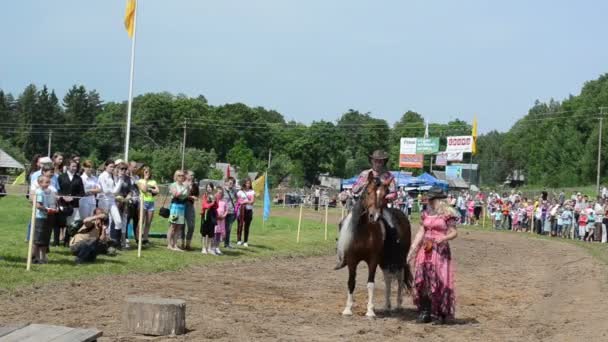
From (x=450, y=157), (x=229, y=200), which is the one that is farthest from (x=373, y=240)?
(x=450, y=157)

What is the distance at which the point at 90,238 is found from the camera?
51.9 feet

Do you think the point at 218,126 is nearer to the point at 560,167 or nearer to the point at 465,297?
the point at 560,167

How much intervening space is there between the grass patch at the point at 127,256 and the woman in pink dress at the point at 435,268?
20.4 feet

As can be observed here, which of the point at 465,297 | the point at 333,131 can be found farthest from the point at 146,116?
the point at 465,297

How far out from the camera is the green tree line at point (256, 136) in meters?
100

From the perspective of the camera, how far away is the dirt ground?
10133 millimetres

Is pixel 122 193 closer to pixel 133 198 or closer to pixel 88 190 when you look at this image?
pixel 133 198

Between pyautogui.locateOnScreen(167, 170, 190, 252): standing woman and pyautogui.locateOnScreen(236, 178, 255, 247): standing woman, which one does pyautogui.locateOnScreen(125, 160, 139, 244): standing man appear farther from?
pyautogui.locateOnScreen(236, 178, 255, 247): standing woman

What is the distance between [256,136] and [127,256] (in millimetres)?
116629

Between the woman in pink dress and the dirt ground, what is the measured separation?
11.8 inches

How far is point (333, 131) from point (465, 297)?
104 m

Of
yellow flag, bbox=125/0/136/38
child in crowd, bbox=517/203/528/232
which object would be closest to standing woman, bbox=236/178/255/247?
yellow flag, bbox=125/0/136/38

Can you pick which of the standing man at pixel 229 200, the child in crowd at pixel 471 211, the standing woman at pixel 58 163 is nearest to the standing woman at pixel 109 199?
the standing woman at pixel 58 163

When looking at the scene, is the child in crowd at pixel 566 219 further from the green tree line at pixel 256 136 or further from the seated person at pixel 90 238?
the green tree line at pixel 256 136
